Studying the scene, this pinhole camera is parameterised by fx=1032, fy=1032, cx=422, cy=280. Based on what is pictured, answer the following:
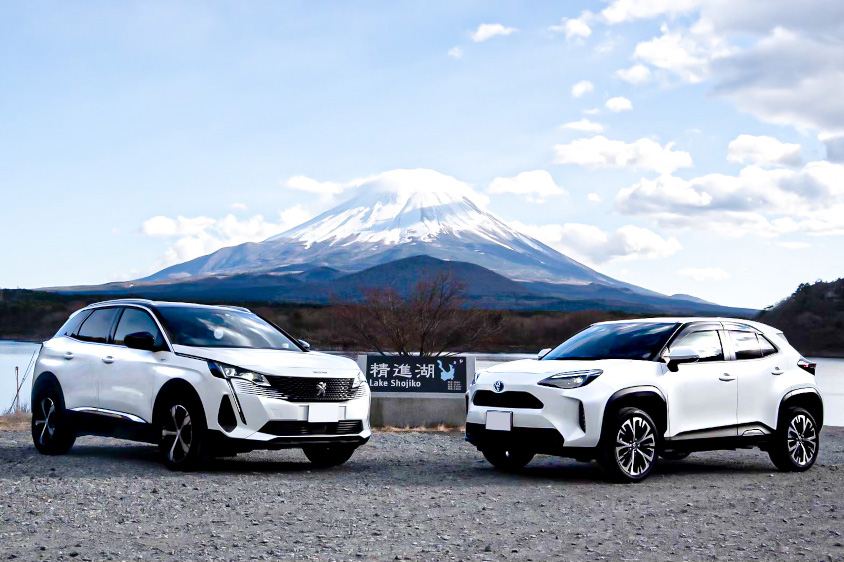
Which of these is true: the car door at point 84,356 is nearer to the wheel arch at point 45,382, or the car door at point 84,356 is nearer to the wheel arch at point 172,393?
the wheel arch at point 45,382

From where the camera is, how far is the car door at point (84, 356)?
11615 millimetres

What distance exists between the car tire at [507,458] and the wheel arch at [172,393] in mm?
3170

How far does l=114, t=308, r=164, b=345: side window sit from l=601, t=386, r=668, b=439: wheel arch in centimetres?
487

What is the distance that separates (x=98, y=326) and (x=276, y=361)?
273 centimetres

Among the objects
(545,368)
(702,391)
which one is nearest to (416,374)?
(545,368)

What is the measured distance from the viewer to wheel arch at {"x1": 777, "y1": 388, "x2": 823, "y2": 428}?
457 inches

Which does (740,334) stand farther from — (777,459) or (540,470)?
(540,470)

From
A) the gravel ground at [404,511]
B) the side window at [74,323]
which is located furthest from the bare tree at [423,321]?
the gravel ground at [404,511]

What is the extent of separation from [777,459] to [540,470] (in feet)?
8.71

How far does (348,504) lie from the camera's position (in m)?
8.55

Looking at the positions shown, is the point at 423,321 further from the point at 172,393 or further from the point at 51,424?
the point at 172,393

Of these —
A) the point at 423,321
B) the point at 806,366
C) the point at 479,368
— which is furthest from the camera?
the point at 423,321

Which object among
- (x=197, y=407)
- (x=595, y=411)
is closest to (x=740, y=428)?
(x=595, y=411)

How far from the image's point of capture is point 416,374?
1855 cm
